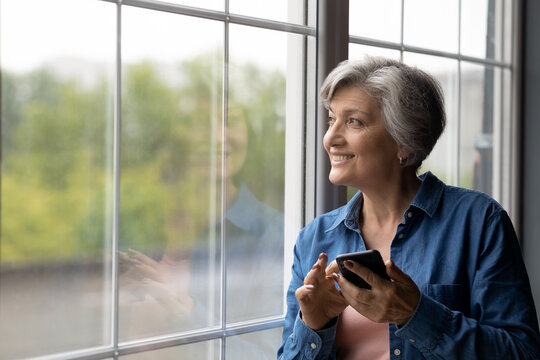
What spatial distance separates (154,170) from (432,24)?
160 cm

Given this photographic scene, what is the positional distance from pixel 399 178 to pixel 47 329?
108 centimetres

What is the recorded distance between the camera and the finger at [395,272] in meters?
1.22

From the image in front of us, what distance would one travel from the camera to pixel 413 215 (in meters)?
1.48

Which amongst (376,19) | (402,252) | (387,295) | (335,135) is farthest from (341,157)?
(376,19)

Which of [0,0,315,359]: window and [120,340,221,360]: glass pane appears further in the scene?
[120,340,221,360]: glass pane

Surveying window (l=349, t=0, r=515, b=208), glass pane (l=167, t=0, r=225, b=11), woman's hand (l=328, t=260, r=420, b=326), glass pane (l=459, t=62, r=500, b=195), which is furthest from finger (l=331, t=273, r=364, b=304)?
glass pane (l=459, t=62, r=500, b=195)

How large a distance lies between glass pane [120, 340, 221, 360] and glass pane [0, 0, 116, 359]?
0.52ft

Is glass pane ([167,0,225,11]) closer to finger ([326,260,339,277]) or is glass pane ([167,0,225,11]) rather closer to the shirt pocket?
finger ([326,260,339,277])

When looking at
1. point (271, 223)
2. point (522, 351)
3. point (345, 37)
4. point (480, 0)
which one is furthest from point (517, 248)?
point (480, 0)

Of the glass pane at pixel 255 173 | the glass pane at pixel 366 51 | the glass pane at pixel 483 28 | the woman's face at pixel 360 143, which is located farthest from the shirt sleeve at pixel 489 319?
the glass pane at pixel 483 28

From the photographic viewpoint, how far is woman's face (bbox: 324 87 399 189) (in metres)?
1.48

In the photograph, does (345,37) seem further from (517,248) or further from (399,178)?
(517,248)

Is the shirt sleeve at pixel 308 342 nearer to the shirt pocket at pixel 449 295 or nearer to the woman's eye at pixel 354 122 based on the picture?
the shirt pocket at pixel 449 295

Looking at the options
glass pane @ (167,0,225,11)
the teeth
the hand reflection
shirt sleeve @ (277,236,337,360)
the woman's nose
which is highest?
glass pane @ (167,0,225,11)
